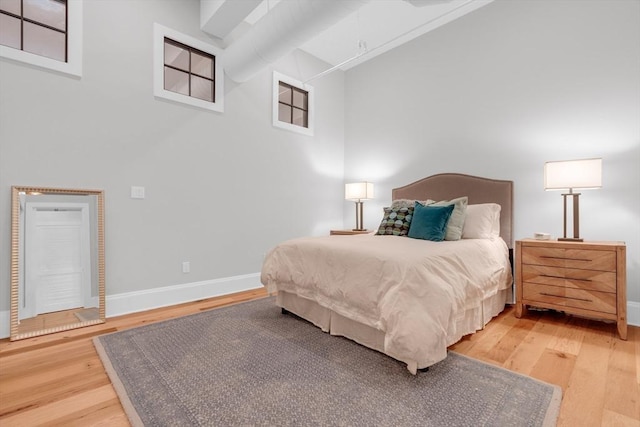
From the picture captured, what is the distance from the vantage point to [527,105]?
10.3 ft

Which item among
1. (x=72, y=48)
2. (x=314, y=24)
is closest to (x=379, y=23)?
(x=314, y=24)

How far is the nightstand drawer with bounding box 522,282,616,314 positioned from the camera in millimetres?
2285

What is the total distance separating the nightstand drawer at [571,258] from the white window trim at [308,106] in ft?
10.1

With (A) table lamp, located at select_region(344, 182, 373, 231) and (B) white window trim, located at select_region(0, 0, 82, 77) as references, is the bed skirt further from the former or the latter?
(B) white window trim, located at select_region(0, 0, 82, 77)

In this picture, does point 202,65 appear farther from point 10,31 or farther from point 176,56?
point 10,31

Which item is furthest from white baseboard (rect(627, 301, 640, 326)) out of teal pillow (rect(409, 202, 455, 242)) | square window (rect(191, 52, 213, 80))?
square window (rect(191, 52, 213, 80))

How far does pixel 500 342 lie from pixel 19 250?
3.64 m

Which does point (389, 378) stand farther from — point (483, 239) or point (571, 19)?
point (571, 19)

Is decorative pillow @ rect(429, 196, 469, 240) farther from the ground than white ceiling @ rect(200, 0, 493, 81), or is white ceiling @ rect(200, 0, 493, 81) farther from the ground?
white ceiling @ rect(200, 0, 493, 81)

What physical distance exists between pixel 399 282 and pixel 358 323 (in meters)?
0.56

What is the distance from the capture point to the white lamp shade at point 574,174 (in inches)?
95.0

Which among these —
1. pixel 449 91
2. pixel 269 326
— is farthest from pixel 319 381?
pixel 449 91

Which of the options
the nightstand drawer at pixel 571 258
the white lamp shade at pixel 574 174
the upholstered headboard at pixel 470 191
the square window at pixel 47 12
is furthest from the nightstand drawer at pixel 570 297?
the square window at pixel 47 12

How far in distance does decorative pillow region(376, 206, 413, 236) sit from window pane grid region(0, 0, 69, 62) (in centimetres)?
319
